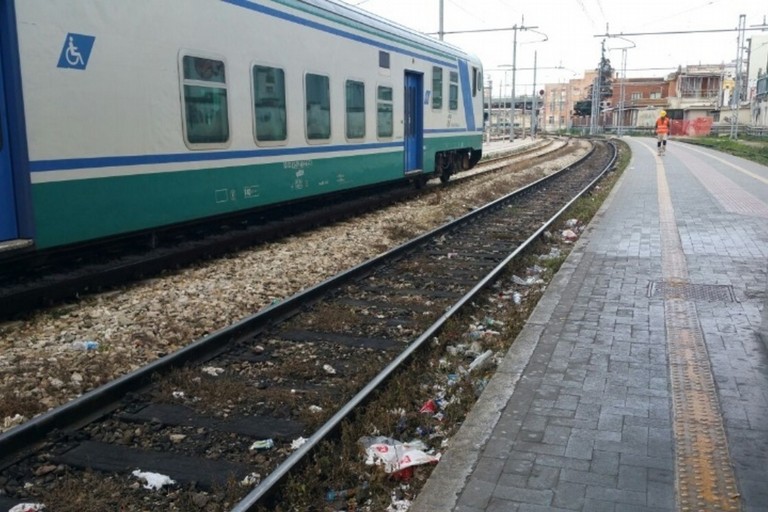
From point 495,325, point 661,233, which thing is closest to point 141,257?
point 495,325

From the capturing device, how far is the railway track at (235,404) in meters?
3.65

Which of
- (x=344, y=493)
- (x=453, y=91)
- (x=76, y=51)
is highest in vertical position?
(x=453, y=91)

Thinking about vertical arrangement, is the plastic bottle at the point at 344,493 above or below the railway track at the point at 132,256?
below

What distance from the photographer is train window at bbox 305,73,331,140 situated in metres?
11.0

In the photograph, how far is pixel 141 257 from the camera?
835 cm

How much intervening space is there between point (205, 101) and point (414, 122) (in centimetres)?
765

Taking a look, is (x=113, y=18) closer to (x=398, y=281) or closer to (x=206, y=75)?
(x=206, y=75)

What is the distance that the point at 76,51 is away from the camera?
22.0 ft

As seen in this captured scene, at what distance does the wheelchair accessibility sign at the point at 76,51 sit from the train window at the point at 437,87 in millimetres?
10379

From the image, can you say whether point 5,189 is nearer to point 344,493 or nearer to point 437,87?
point 344,493

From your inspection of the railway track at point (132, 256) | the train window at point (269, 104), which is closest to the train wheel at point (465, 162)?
the railway track at point (132, 256)

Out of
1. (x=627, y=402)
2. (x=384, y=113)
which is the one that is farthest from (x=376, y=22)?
(x=627, y=402)

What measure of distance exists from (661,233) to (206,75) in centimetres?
726

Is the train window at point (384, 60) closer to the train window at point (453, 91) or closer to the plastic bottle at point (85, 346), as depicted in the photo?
the train window at point (453, 91)
